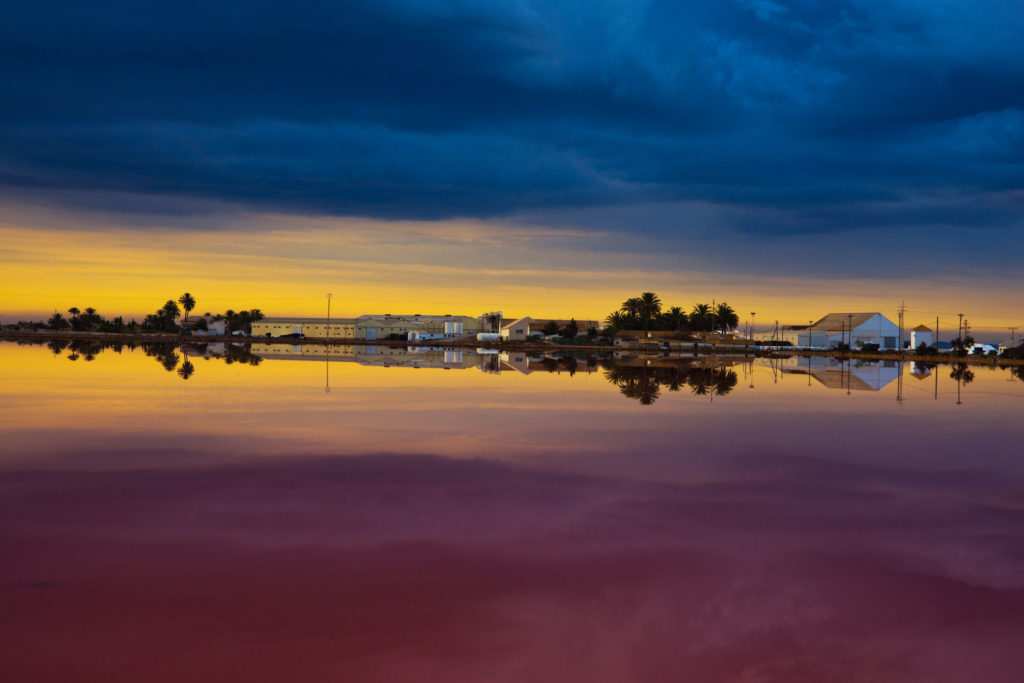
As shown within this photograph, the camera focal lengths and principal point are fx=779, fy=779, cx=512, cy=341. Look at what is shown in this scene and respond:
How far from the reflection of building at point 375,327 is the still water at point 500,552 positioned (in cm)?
12272

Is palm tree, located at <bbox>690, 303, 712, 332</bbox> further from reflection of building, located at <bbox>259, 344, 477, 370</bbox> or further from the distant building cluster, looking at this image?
reflection of building, located at <bbox>259, 344, 477, 370</bbox>

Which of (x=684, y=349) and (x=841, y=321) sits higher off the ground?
(x=841, y=321)

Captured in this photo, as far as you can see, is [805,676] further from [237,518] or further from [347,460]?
[347,460]

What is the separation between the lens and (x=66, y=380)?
34250mm

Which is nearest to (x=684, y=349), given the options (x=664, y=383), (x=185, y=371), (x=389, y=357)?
(x=389, y=357)

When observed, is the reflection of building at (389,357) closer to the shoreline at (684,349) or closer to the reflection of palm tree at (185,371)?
the reflection of palm tree at (185,371)

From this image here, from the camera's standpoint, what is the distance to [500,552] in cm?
995

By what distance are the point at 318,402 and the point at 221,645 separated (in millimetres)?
20145

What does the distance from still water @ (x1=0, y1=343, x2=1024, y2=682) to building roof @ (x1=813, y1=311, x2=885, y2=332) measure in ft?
334

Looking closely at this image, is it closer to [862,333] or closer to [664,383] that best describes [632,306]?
→ [862,333]

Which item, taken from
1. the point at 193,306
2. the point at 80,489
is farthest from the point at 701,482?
the point at 193,306

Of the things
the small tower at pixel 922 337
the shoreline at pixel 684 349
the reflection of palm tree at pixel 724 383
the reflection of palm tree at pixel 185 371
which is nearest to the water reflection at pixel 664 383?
the reflection of palm tree at pixel 724 383

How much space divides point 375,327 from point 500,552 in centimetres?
13724

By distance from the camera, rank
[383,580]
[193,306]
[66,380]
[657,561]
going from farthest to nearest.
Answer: [193,306] → [66,380] → [657,561] → [383,580]
